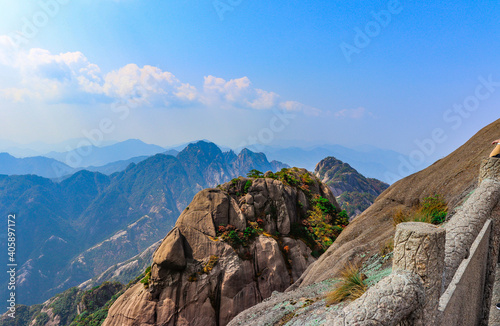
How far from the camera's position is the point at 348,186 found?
84125mm

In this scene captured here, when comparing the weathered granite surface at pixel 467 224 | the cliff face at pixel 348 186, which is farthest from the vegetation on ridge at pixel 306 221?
the cliff face at pixel 348 186

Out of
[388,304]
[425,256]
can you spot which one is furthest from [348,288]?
[388,304]

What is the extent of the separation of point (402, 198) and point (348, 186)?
7639 cm

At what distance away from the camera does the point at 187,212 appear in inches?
773

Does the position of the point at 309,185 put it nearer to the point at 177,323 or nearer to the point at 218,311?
the point at 218,311

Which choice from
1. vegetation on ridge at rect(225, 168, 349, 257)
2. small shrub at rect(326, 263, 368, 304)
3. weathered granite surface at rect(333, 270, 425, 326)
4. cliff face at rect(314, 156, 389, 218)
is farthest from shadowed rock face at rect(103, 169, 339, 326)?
cliff face at rect(314, 156, 389, 218)

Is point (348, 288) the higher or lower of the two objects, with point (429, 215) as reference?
lower

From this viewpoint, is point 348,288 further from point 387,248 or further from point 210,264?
point 210,264

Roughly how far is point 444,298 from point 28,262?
25241 centimetres

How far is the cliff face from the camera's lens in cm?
7091

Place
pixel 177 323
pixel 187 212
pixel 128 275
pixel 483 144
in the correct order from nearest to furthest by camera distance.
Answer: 1. pixel 483 144
2. pixel 177 323
3. pixel 187 212
4. pixel 128 275

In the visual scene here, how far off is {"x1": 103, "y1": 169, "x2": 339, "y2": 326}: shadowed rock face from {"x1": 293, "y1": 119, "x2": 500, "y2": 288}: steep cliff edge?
7.27 metres

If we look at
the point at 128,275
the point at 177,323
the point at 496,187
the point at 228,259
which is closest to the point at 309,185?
the point at 228,259

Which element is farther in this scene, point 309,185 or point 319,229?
point 309,185
